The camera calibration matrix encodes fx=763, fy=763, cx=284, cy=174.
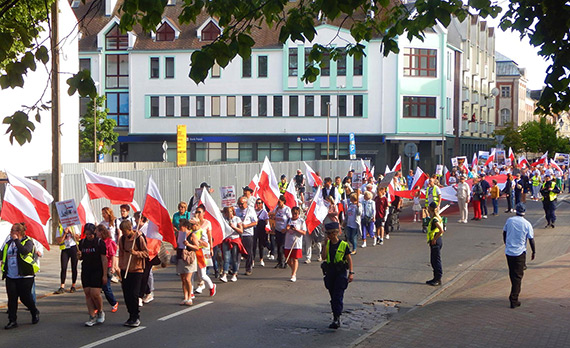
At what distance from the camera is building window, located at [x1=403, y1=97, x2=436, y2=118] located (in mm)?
58156

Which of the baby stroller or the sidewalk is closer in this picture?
the sidewalk

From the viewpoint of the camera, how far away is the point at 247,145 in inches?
2361

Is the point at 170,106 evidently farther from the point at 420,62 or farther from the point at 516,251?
the point at 516,251

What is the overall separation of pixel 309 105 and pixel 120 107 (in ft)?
50.9

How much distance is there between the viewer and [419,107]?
5862 cm

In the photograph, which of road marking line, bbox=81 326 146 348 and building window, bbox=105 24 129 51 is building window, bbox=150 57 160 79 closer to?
building window, bbox=105 24 129 51

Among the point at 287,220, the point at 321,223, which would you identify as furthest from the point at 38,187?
the point at 321,223

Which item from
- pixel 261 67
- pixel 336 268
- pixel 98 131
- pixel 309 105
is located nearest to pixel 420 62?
pixel 309 105

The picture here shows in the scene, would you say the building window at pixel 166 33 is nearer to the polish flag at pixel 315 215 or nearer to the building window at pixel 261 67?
the building window at pixel 261 67

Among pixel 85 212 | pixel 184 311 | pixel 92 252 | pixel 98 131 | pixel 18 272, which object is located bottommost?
pixel 184 311

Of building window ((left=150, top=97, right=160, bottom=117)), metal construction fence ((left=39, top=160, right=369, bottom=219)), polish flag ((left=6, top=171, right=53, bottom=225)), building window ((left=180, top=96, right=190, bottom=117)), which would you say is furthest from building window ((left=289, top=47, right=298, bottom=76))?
polish flag ((left=6, top=171, right=53, bottom=225))

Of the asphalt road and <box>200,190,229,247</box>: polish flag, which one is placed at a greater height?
<box>200,190,229,247</box>: polish flag

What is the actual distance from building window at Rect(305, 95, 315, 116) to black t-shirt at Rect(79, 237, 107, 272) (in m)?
48.3

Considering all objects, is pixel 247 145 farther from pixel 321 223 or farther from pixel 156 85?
pixel 321 223
